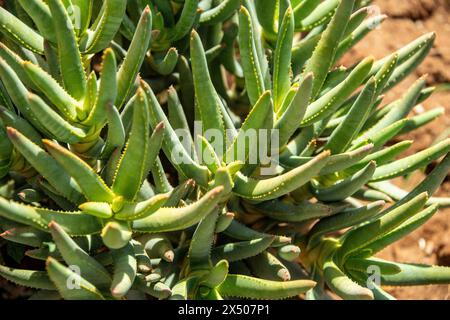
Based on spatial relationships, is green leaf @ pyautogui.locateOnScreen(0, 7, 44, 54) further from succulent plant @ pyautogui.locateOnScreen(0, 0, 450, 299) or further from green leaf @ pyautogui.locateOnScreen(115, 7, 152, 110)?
green leaf @ pyautogui.locateOnScreen(115, 7, 152, 110)

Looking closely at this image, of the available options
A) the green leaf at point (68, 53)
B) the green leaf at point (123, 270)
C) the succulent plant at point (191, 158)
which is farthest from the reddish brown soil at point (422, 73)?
A: the green leaf at point (68, 53)

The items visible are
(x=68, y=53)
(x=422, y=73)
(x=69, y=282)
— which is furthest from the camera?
(x=422, y=73)

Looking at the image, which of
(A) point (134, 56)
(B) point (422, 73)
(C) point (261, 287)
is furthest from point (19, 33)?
(B) point (422, 73)

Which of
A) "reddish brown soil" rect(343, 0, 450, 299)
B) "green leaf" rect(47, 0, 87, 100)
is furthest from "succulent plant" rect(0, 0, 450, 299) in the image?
"reddish brown soil" rect(343, 0, 450, 299)

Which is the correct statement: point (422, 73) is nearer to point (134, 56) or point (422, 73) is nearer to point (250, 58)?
point (250, 58)

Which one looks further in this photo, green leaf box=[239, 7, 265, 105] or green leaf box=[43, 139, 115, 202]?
green leaf box=[239, 7, 265, 105]

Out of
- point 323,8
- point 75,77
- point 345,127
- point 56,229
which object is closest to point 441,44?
point 323,8

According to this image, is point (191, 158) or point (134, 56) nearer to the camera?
point (134, 56)
